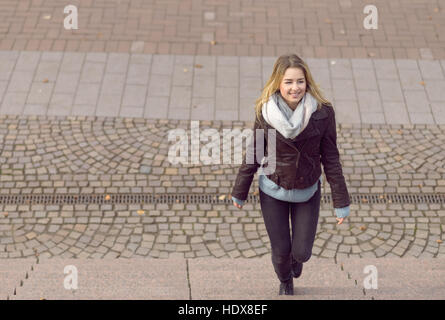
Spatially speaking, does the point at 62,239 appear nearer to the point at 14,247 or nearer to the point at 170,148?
the point at 14,247

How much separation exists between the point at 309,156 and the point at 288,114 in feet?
1.15

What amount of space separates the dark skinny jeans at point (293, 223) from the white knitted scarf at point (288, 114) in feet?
1.84

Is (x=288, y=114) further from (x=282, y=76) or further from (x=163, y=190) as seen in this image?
(x=163, y=190)

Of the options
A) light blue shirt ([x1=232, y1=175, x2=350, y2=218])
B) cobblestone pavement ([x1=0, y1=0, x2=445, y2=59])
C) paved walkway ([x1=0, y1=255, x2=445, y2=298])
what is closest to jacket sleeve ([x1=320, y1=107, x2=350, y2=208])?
light blue shirt ([x1=232, y1=175, x2=350, y2=218])

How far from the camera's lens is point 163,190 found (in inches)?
261

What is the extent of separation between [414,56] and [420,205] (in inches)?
123

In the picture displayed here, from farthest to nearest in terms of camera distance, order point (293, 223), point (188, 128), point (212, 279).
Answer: point (188, 128), point (212, 279), point (293, 223)

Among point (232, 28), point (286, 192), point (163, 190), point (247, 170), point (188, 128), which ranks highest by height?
point (232, 28)

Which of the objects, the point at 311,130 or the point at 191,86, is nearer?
the point at 311,130

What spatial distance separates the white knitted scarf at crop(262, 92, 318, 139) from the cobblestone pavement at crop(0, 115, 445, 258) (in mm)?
1917

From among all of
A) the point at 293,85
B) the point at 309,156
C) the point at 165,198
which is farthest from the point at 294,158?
the point at 165,198

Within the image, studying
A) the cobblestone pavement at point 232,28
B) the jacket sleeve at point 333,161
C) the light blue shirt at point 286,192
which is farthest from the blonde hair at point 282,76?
the cobblestone pavement at point 232,28

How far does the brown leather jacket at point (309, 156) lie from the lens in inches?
171

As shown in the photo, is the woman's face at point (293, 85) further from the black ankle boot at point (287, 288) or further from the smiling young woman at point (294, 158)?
the black ankle boot at point (287, 288)
